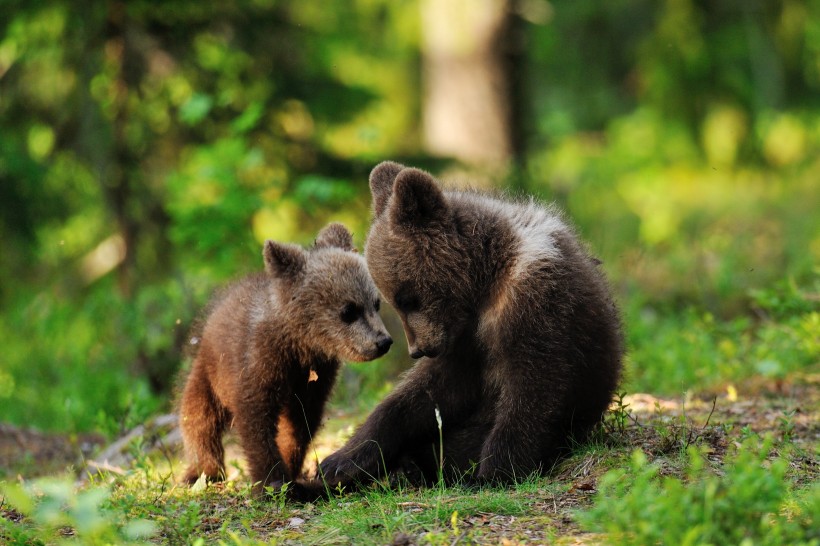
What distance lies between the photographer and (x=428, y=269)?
543 cm

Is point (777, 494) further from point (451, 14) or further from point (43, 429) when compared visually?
point (451, 14)

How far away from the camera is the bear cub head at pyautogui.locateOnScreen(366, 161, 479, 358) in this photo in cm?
541

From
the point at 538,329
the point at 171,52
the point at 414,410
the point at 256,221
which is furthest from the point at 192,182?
the point at 538,329

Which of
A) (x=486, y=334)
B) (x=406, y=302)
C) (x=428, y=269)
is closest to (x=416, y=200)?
(x=428, y=269)

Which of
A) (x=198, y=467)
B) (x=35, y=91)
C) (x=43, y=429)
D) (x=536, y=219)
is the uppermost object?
(x=35, y=91)

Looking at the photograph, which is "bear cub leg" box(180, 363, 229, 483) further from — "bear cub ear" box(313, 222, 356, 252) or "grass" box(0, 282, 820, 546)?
"bear cub ear" box(313, 222, 356, 252)

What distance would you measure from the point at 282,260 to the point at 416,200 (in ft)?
3.37

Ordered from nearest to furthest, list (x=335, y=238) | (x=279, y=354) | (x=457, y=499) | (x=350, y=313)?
(x=457, y=499) < (x=279, y=354) < (x=350, y=313) < (x=335, y=238)

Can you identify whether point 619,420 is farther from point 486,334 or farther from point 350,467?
point 350,467

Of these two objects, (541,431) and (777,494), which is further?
(541,431)

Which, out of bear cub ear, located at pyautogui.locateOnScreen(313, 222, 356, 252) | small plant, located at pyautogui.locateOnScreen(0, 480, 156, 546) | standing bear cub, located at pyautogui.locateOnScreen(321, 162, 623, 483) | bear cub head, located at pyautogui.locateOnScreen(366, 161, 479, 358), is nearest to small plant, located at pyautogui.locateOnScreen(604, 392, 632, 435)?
standing bear cub, located at pyautogui.locateOnScreen(321, 162, 623, 483)

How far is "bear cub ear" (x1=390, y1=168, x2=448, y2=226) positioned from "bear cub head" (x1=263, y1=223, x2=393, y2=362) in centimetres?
74

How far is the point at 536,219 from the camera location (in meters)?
5.60

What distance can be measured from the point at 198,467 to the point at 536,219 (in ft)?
8.64
